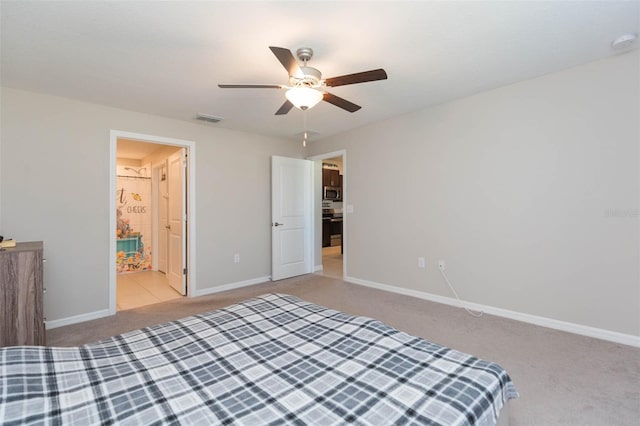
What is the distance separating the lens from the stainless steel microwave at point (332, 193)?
7.78 metres

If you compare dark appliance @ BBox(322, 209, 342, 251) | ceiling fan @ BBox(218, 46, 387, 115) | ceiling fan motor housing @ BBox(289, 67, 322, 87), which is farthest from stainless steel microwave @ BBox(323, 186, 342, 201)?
ceiling fan motor housing @ BBox(289, 67, 322, 87)

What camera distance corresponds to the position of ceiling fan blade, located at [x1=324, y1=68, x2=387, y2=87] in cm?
190

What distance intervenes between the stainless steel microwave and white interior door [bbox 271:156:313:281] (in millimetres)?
2512

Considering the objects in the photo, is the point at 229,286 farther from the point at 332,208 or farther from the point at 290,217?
the point at 332,208

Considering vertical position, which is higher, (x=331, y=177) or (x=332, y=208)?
(x=331, y=177)

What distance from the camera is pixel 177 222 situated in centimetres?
433

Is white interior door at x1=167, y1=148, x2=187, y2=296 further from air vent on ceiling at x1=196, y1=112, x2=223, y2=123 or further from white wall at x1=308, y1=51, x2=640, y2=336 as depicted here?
white wall at x1=308, y1=51, x2=640, y2=336

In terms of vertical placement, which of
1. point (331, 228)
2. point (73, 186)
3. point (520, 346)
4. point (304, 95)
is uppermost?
point (304, 95)

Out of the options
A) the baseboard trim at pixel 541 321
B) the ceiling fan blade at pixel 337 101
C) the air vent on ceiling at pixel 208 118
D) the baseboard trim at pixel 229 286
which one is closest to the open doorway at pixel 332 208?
the baseboard trim at pixel 229 286

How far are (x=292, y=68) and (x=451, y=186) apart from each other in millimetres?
2398

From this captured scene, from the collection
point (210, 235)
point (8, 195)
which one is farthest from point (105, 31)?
point (210, 235)

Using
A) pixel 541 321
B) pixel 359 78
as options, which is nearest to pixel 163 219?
pixel 359 78

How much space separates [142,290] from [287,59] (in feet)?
13.5

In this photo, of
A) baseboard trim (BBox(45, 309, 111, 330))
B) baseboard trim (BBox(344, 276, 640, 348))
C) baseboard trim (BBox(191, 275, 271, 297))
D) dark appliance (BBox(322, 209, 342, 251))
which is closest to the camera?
baseboard trim (BBox(344, 276, 640, 348))
